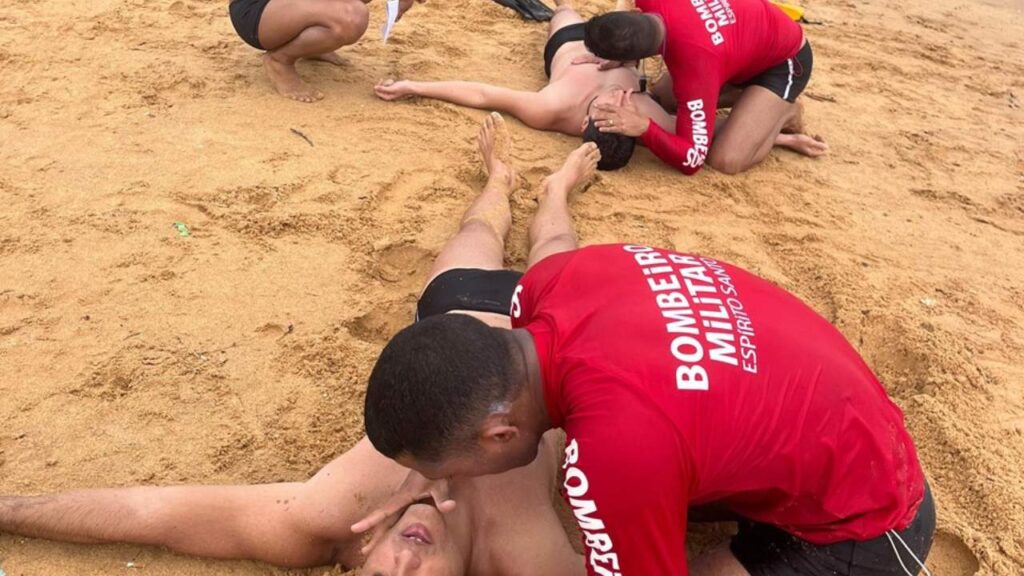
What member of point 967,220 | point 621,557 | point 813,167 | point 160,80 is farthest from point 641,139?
point 621,557

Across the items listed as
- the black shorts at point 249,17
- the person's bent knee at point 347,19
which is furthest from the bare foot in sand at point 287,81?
the person's bent knee at point 347,19

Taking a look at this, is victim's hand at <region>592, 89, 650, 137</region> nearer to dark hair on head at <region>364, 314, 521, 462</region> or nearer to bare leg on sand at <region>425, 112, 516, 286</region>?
bare leg on sand at <region>425, 112, 516, 286</region>

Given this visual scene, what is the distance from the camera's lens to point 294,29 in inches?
157

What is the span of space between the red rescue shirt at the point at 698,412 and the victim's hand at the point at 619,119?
79.9 inches

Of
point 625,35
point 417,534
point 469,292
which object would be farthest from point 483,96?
point 417,534

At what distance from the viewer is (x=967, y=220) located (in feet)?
13.0

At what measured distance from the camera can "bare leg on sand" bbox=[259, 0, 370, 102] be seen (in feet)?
13.0

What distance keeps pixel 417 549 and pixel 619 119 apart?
2.56 meters

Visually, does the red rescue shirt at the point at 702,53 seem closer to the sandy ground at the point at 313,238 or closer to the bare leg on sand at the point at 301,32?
the sandy ground at the point at 313,238

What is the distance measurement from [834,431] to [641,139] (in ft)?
8.08

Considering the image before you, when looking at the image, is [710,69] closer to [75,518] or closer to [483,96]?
[483,96]

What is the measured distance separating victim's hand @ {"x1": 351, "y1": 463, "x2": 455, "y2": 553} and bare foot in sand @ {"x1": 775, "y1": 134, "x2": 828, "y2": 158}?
306 cm

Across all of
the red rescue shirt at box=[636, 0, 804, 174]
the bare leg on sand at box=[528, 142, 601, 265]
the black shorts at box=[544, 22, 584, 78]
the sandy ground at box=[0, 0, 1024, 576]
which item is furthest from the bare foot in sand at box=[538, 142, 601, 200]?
the black shorts at box=[544, 22, 584, 78]

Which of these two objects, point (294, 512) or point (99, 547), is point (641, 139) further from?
point (99, 547)
